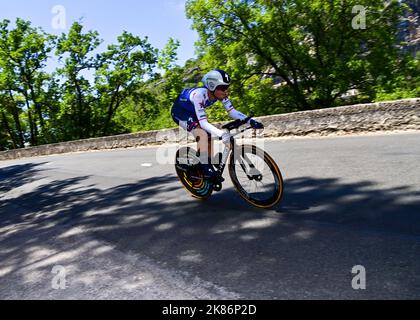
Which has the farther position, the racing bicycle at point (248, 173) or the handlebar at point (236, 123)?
the racing bicycle at point (248, 173)

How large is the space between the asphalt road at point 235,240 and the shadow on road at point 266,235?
13mm

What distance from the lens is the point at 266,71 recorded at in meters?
23.6

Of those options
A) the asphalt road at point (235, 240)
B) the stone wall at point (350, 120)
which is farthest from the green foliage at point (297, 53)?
the asphalt road at point (235, 240)

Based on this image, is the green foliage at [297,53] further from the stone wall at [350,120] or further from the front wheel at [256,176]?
the front wheel at [256,176]

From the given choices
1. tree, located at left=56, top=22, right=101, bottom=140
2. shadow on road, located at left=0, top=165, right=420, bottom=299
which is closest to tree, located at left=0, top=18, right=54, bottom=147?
tree, located at left=56, top=22, right=101, bottom=140

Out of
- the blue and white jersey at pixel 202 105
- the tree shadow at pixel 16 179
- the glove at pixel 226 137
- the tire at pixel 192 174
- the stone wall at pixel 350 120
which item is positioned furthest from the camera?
the tree shadow at pixel 16 179

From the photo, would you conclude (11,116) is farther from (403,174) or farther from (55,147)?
(403,174)

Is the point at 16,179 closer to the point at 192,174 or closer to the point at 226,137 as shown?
the point at 192,174

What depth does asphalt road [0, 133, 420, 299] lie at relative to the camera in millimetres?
2592

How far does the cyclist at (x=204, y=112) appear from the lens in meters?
4.34

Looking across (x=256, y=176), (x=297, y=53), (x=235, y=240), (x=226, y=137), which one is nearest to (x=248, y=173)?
(x=256, y=176)

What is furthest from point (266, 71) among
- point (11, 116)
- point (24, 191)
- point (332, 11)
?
point (11, 116)

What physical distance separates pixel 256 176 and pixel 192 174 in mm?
1247
